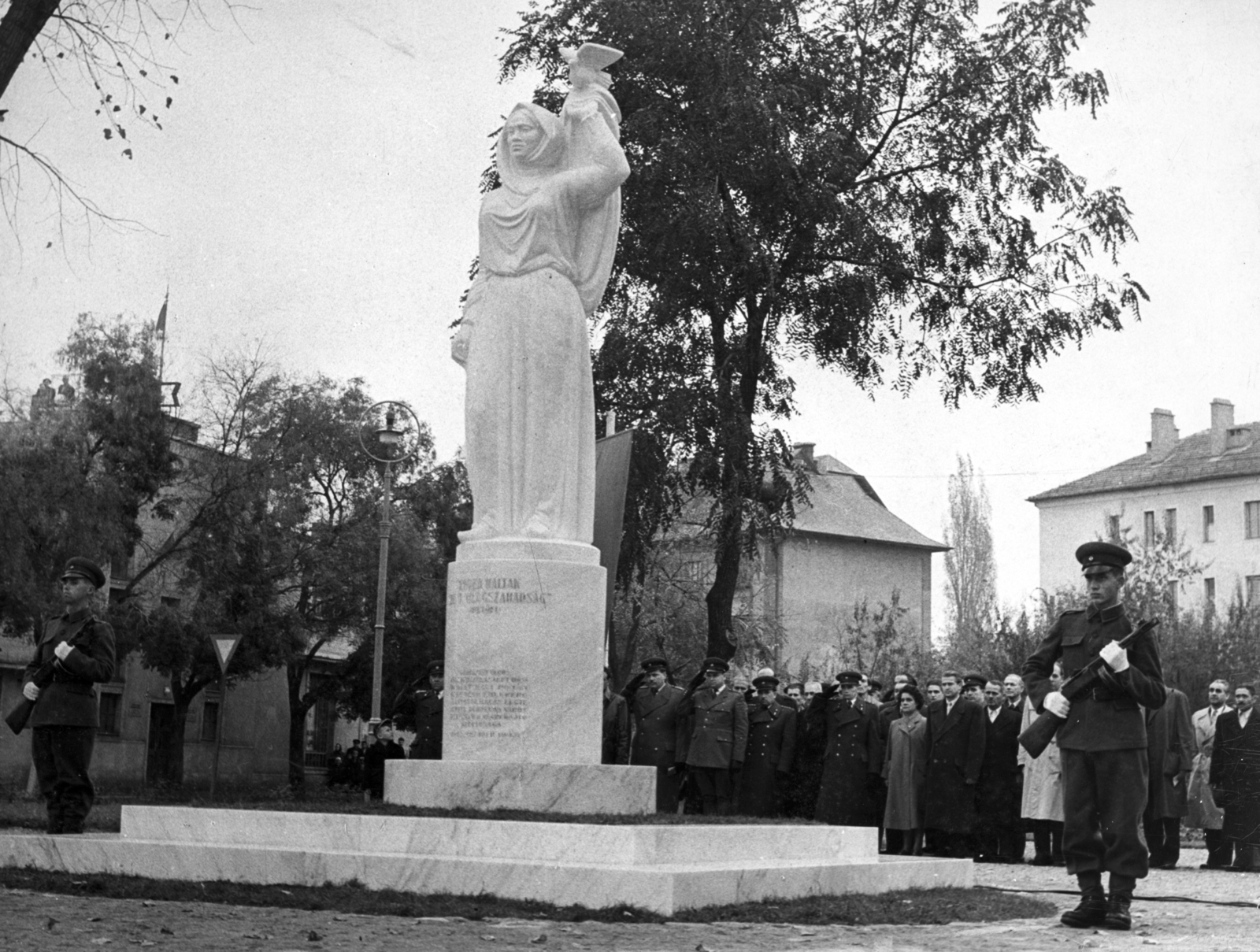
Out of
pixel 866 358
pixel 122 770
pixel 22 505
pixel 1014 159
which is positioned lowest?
pixel 122 770

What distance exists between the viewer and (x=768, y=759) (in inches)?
725

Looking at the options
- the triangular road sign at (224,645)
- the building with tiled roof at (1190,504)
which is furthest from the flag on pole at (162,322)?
the building with tiled roof at (1190,504)

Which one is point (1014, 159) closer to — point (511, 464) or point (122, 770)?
point (511, 464)

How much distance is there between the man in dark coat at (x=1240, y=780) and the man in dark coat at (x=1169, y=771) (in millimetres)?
378

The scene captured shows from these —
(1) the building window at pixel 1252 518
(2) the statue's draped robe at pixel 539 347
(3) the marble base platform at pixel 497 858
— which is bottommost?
(3) the marble base platform at pixel 497 858

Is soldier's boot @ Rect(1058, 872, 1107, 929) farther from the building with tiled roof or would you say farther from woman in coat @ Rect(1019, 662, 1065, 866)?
the building with tiled roof

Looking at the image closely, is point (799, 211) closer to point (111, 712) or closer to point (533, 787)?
point (533, 787)

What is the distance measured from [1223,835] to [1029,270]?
1172 centimetres

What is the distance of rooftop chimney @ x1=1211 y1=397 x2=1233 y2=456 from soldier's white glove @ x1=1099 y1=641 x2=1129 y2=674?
60.9 meters

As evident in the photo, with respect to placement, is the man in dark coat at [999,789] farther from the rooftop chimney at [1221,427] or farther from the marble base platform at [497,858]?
the rooftop chimney at [1221,427]

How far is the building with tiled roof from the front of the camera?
2628 inches

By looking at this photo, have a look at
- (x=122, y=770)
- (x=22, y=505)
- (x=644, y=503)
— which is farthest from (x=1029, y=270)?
(x=122, y=770)

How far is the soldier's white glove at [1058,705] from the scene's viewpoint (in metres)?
9.70

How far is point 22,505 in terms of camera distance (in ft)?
94.0
